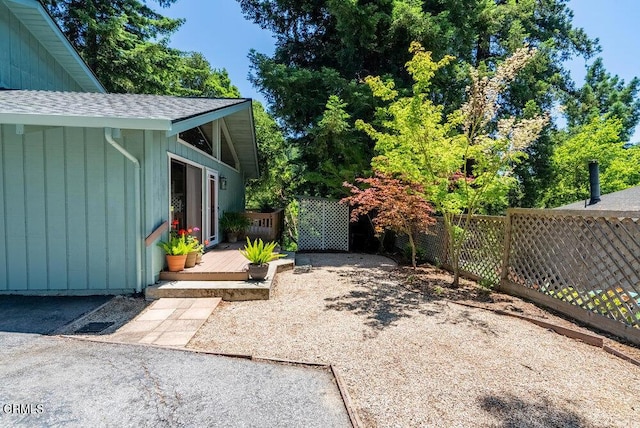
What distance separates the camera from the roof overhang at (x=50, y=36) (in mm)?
7332

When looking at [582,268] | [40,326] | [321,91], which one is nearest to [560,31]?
[321,91]

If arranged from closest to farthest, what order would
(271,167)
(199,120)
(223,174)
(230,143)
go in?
(199,120)
(223,174)
(230,143)
(271,167)

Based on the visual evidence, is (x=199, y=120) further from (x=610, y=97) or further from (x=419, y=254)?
(x=610, y=97)

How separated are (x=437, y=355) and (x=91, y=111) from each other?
542 cm

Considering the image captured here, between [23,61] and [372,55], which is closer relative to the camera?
[23,61]

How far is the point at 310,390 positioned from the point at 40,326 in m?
3.40


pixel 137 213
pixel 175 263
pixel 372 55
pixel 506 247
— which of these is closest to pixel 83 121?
pixel 137 213

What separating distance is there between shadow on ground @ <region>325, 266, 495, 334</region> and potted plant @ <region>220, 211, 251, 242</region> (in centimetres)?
358

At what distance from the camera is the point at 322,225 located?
11086mm

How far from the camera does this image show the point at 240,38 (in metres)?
16.6

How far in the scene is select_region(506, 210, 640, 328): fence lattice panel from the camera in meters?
3.88

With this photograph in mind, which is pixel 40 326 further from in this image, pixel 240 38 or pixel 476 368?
pixel 240 38

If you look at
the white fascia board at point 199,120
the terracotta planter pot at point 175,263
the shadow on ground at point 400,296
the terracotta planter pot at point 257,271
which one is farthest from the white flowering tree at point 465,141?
the terracotta planter pot at point 175,263

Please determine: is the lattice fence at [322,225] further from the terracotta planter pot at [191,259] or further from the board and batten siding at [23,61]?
the board and batten siding at [23,61]
